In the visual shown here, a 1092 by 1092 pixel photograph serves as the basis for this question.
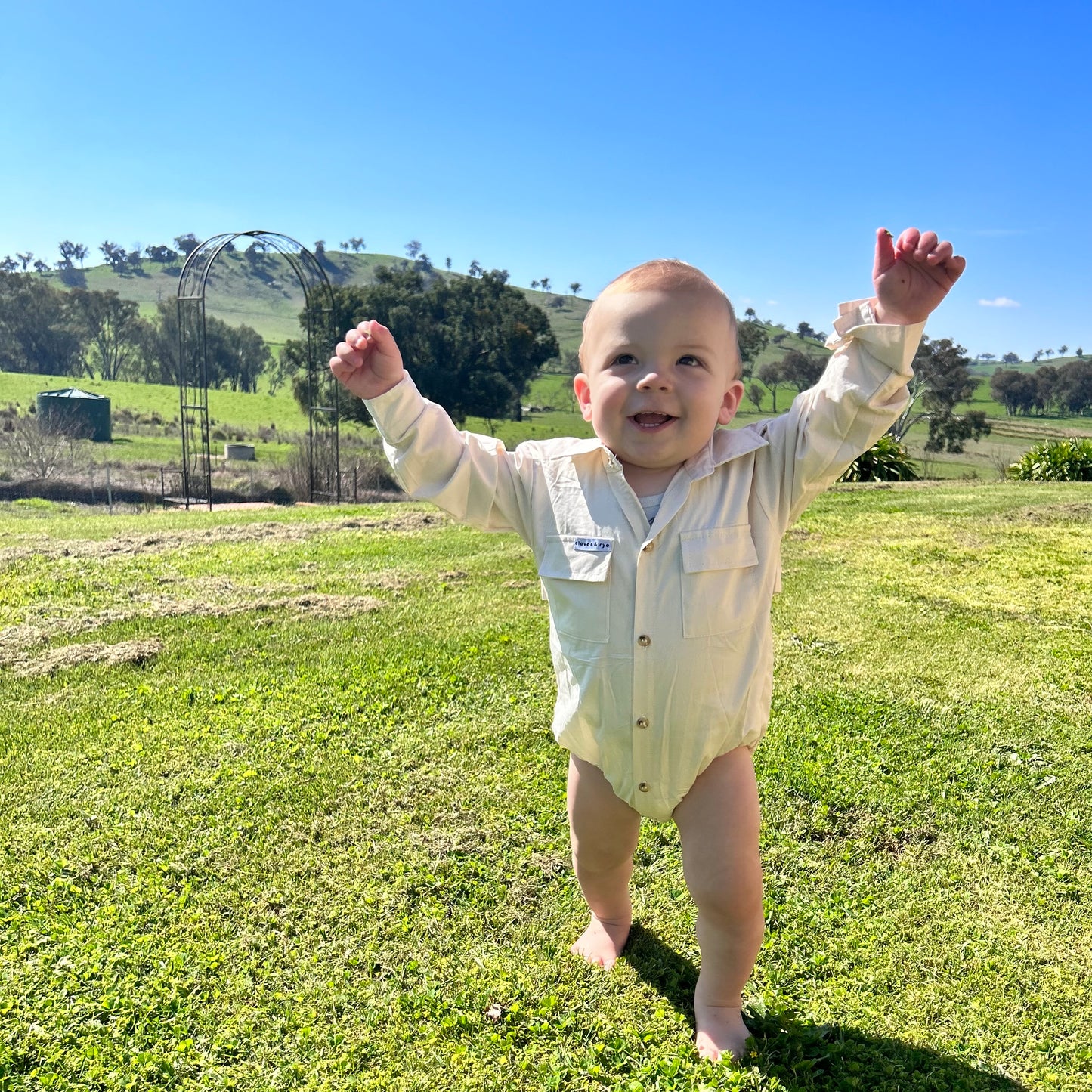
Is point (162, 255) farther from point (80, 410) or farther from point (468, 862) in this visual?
point (468, 862)

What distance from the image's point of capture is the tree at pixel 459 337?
1528 inches

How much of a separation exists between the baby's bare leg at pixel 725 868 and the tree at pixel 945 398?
41738 millimetres

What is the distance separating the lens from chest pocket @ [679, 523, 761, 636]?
1975mm

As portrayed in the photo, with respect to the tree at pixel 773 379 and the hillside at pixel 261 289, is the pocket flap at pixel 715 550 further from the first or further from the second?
the hillside at pixel 261 289

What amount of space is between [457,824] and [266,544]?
550cm

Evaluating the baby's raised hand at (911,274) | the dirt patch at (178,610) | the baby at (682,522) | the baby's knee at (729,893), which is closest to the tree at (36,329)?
the dirt patch at (178,610)

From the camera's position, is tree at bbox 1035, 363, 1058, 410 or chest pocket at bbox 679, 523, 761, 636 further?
tree at bbox 1035, 363, 1058, 410

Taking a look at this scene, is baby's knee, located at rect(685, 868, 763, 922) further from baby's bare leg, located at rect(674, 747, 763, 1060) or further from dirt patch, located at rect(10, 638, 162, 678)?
dirt patch, located at rect(10, 638, 162, 678)

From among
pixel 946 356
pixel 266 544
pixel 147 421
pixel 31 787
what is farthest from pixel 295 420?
pixel 31 787

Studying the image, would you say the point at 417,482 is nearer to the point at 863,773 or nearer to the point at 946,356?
the point at 863,773

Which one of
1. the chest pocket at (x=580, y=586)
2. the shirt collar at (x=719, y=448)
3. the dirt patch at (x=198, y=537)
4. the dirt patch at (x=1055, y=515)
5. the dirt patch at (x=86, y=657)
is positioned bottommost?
the dirt patch at (x=86, y=657)

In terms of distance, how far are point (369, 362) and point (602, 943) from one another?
5.65ft

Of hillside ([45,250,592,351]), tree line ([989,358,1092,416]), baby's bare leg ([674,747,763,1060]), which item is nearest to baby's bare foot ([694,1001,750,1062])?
baby's bare leg ([674,747,763,1060])

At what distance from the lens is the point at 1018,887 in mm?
2895
